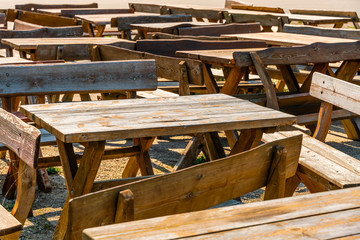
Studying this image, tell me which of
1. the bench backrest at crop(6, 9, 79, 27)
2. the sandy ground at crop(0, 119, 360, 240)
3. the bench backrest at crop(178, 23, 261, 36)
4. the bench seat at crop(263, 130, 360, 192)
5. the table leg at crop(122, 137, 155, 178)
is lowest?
the sandy ground at crop(0, 119, 360, 240)

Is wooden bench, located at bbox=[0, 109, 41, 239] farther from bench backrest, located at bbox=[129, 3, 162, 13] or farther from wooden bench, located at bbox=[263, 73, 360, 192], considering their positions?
bench backrest, located at bbox=[129, 3, 162, 13]

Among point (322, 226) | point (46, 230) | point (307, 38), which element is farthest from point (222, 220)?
point (307, 38)

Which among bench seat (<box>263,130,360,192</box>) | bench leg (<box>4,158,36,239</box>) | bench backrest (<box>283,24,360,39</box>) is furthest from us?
bench backrest (<box>283,24,360,39</box>)

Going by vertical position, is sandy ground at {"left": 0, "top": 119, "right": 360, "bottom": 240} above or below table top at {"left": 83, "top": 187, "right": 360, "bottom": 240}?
below

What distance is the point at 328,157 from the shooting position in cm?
342

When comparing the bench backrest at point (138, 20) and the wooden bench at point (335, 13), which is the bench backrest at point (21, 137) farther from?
the wooden bench at point (335, 13)

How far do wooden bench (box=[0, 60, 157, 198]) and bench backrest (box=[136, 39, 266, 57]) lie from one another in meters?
1.23

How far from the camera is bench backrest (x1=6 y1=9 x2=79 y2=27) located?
8016 millimetres

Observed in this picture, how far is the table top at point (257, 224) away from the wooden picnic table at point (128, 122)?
1056 mm

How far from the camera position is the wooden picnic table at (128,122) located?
2.75m

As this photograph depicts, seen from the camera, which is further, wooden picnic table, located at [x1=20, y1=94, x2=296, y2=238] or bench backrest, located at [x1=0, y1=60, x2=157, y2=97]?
bench backrest, located at [x1=0, y1=60, x2=157, y2=97]

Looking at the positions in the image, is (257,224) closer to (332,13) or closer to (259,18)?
(259,18)

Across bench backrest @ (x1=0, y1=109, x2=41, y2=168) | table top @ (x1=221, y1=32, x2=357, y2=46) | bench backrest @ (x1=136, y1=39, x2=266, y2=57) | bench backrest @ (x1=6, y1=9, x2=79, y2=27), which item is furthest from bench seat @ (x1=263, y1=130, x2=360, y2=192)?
bench backrest @ (x1=6, y1=9, x2=79, y2=27)

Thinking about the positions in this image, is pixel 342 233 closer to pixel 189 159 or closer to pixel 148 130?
pixel 148 130
